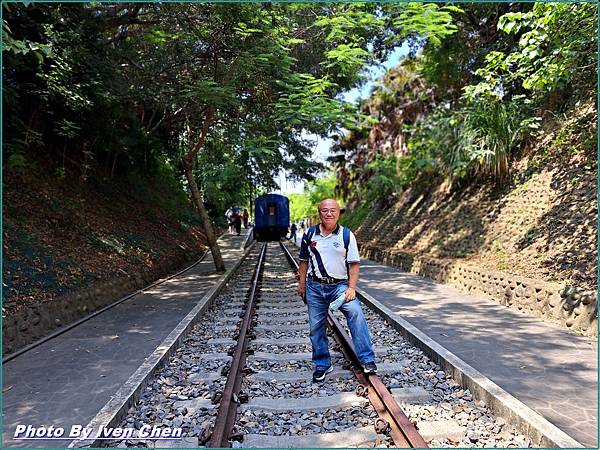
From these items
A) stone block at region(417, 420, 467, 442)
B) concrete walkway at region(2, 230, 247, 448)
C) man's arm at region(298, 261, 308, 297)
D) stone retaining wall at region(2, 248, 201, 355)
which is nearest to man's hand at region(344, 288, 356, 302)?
man's arm at region(298, 261, 308, 297)

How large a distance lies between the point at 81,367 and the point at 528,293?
6730 millimetres

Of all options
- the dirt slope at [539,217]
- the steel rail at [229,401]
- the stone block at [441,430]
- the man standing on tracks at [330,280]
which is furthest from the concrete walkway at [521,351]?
the steel rail at [229,401]

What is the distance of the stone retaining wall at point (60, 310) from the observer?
5.66 meters

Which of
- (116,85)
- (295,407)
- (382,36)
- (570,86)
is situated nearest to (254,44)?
(116,85)

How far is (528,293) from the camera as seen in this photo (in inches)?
276

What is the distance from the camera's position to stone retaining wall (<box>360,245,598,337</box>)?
18.9 feet

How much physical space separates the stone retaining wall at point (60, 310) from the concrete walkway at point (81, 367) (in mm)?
314

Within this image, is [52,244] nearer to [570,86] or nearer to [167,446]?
[167,446]

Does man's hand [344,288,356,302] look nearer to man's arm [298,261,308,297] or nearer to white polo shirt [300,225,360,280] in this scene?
white polo shirt [300,225,360,280]

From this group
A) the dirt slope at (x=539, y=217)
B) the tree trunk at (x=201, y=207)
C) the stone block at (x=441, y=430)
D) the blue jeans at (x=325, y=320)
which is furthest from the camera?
the tree trunk at (x=201, y=207)

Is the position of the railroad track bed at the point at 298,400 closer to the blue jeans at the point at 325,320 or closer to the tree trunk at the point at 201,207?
the blue jeans at the point at 325,320

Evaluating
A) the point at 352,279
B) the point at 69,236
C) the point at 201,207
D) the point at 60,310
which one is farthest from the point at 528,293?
the point at 69,236

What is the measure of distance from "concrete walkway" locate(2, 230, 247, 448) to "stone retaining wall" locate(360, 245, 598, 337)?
19.1 feet

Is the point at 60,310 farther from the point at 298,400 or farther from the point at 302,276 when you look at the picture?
the point at 298,400
